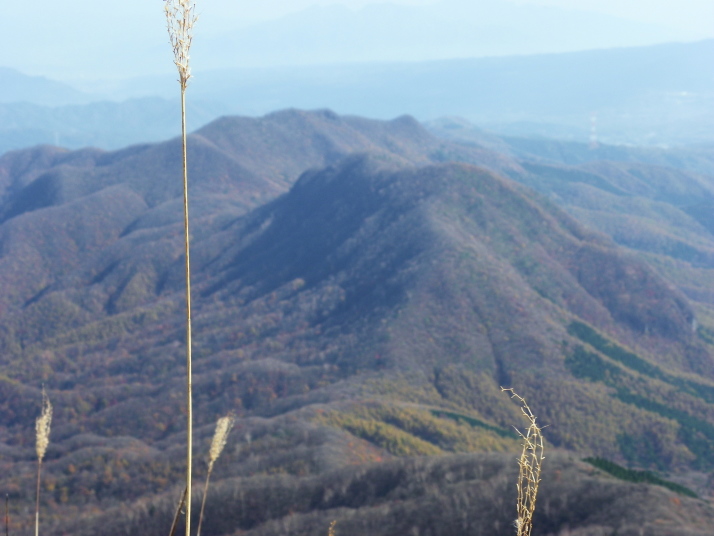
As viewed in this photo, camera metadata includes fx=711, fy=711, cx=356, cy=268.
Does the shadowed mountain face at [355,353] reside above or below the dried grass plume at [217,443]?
below

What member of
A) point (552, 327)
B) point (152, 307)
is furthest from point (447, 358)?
point (152, 307)

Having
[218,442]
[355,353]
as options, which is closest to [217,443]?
[218,442]

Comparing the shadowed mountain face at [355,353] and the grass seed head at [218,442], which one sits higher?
the grass seed head at [218,442]

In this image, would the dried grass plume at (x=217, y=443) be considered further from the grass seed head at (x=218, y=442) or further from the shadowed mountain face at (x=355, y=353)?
the shadowed mountain face at (x=355, y=353)

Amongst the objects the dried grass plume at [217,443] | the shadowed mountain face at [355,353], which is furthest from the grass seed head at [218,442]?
the shadowed mountain face at [355,353]

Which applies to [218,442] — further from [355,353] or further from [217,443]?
[355,353]

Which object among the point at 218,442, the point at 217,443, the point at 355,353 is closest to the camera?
the point at 217,443

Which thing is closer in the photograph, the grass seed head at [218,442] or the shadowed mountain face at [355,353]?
the grass seed head at [218,442]

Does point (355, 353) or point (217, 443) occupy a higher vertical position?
point (217, 443)
